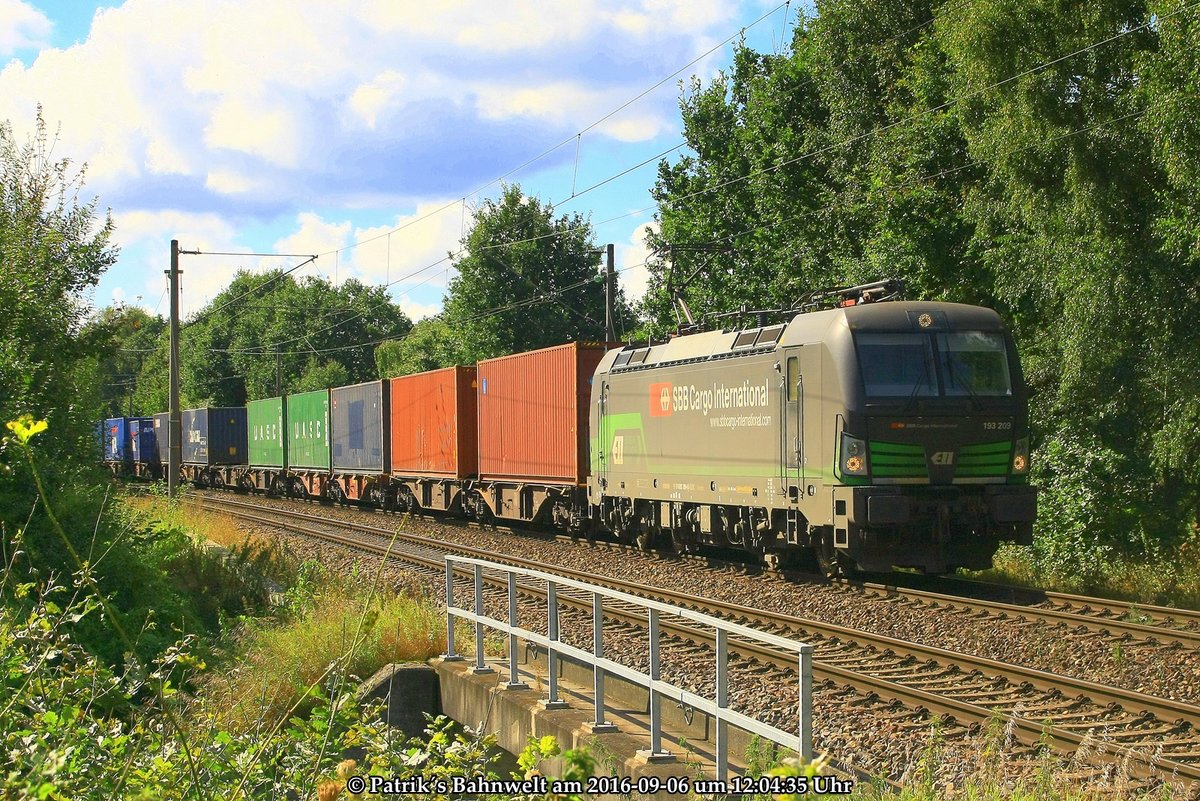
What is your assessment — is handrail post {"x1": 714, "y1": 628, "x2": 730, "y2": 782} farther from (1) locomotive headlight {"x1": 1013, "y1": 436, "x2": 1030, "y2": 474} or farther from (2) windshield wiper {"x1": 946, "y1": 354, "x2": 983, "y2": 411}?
(1) locomotive headlight {"x1": 1013, "y1": 436, "x2": 1030, "y2": 474}

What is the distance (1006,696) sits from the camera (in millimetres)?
8516

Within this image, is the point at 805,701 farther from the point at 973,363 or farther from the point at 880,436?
the point at 973,363

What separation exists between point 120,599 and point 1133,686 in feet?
28.4

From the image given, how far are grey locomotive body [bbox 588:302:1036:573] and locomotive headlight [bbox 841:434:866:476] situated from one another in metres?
0.01

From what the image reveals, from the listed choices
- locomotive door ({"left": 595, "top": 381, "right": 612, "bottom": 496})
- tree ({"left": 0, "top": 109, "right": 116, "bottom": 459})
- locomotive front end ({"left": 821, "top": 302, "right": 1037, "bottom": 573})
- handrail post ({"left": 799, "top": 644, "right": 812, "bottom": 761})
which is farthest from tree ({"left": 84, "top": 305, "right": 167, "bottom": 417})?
handrail post ({"left": 799, "top": 644, "right": 812, "bottom": 761})

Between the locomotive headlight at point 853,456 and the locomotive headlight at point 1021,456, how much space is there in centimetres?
209

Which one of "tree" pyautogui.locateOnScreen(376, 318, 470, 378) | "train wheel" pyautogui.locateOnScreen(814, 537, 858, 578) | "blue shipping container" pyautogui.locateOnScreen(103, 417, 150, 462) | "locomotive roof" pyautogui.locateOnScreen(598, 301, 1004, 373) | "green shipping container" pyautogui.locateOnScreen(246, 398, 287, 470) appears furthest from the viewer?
"blue shipping container" pyautogui.locateOnScreen(103, 417, 150, 462)

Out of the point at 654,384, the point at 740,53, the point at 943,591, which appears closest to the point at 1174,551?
the point at 943,591

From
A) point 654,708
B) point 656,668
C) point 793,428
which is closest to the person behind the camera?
point 654,708

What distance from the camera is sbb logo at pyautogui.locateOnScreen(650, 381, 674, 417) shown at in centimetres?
1724

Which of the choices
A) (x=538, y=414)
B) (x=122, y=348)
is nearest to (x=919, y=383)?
(x=538, y=414)

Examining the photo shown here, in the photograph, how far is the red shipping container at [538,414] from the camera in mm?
20859

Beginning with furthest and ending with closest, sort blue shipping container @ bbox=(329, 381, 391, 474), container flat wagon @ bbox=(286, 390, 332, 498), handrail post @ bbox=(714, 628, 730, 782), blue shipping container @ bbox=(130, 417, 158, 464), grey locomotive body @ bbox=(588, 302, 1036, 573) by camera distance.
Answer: blue shipping container @ bbox=(130, 417, 158, 464)
container flat wagon @ bbox=(286, 390, 332, 498)
blue shipping container @ bbox=(329, 381, 391, 474)
grey locomotive body @ bbox=(588, 302, 1036, 573)
handrail post @ bbox=(714, 628, 730, 782)

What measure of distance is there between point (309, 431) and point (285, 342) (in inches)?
1580
